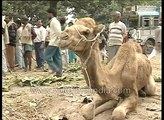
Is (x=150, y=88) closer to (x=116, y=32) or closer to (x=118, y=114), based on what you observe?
(x=118, y=114)

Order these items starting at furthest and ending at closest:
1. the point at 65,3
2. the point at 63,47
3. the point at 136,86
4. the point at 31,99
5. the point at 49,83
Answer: the point at 65,3 → the point at 49,83 → the point at 31,99 → the point at 136,86 → the point at 63,47

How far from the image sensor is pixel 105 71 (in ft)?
15.4

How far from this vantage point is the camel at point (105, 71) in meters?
4.33

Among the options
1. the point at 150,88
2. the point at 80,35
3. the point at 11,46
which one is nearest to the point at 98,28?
the point at 80,35

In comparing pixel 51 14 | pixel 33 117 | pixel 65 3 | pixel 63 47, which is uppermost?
pixel 65 3

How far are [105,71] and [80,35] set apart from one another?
0.63 metres

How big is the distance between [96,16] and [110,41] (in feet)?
76.3

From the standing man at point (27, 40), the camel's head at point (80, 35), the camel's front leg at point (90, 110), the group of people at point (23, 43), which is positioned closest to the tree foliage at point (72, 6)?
A: the group of people at point (23, 43)

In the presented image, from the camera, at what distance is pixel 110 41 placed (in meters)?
8.55

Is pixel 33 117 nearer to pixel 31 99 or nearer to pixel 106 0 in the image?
pixel 31 99

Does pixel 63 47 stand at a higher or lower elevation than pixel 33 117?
higher

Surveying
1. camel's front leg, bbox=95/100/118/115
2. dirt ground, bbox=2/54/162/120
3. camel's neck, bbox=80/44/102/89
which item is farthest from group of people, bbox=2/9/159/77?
camel's neck, bbox=80/44/102/89

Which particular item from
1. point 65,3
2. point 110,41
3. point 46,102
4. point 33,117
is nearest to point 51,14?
point 110,41

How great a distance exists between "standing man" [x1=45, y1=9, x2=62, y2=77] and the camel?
10.6 ft
